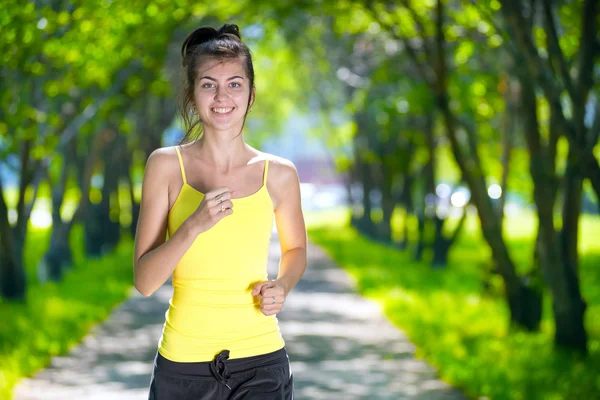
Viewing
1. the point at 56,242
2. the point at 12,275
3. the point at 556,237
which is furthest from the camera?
the point at 56,242

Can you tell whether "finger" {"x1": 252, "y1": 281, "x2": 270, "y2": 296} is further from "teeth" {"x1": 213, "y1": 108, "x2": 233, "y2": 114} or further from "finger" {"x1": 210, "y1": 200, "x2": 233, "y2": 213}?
"teeth" {"x1": 213, "y1": 108, "x2": 233, "y2": 114}

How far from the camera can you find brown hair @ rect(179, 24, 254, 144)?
3.30 meters

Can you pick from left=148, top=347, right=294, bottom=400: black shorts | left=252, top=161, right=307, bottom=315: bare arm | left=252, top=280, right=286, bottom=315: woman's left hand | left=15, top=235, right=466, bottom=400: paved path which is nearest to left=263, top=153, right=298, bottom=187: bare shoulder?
left=252, top=161, right=307, bottom=315: bare arm

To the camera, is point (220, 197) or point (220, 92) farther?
point (220, 92)

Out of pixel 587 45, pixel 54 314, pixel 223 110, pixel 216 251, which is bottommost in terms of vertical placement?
pixel 216 251

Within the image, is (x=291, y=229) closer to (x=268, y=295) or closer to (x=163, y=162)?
(x=268, y=295)

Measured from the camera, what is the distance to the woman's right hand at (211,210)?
3043mm

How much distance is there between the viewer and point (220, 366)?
10.6 ft

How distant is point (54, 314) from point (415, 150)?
1345 cm

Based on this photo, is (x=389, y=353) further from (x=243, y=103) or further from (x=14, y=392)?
(x=243, y=103)

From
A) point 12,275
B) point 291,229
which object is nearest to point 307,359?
point 12,275

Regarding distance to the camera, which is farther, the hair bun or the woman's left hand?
the hair bun

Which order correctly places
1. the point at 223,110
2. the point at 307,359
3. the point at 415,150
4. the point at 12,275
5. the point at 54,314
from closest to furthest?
the point at 223,110, the point at 307,359, the point at 54,314, the point at 12,275, the point at 415,150

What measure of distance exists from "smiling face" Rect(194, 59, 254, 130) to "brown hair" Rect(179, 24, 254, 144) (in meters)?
0.02
